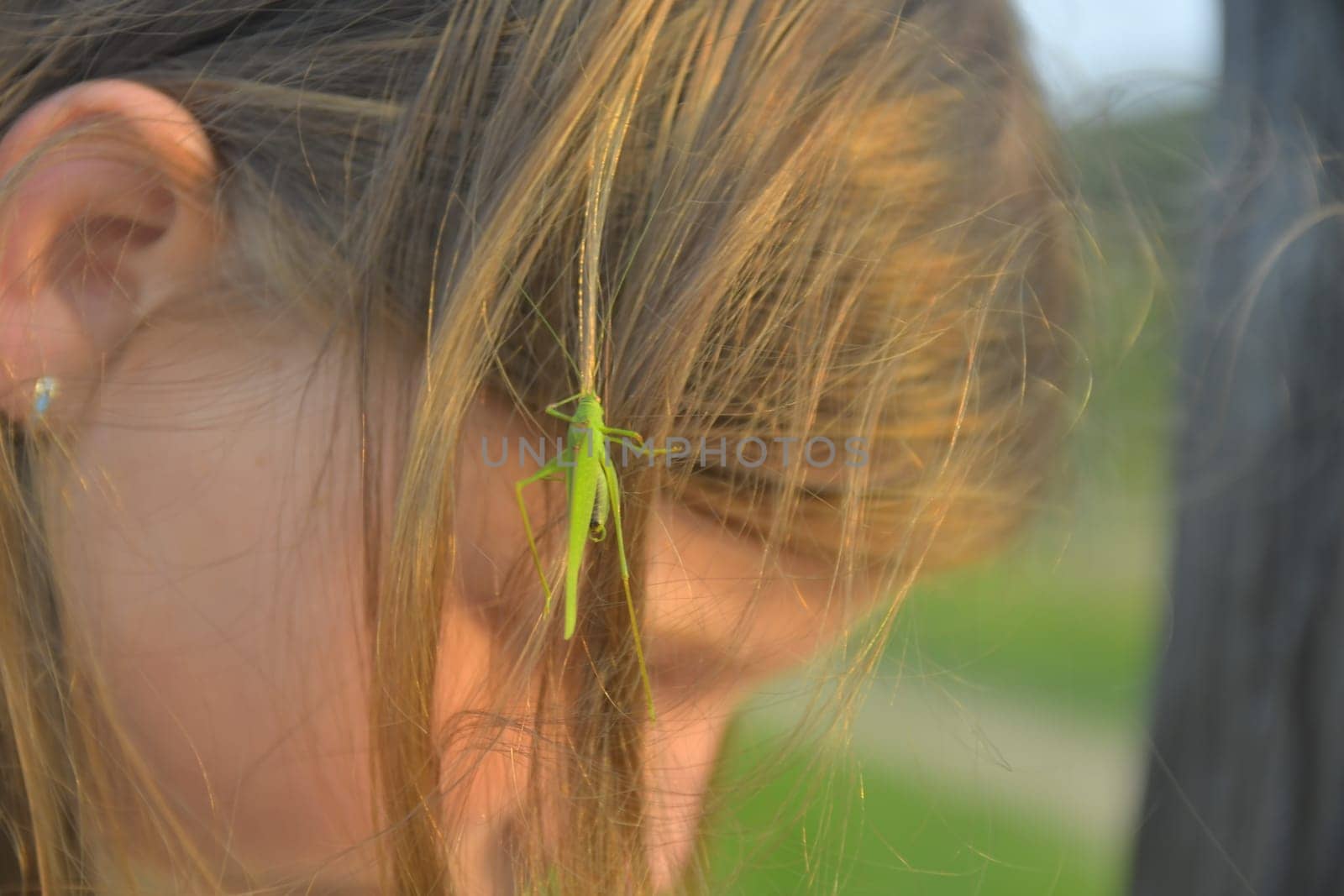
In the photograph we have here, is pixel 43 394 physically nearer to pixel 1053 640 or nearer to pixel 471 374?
pixel 471 374

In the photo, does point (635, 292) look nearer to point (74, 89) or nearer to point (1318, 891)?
point (74, 89)

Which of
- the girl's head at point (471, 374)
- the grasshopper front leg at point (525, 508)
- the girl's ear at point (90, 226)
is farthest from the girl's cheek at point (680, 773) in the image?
the girl's ear at point (90, 226)

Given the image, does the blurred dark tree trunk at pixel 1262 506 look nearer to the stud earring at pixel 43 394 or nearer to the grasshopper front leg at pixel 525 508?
the grasshopper front leg at pixel 525 508

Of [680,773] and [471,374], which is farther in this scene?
[680,773]

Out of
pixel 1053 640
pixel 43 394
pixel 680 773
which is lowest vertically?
pixel 680 773

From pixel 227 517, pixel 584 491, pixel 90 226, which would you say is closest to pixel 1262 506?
pixel 584 491

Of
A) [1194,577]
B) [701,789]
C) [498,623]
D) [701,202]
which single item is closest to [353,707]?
[498,623]

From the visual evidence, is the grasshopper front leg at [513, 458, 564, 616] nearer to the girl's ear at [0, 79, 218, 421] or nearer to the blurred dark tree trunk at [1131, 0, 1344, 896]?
the girl's ear at [0, 79, 218, 421]
